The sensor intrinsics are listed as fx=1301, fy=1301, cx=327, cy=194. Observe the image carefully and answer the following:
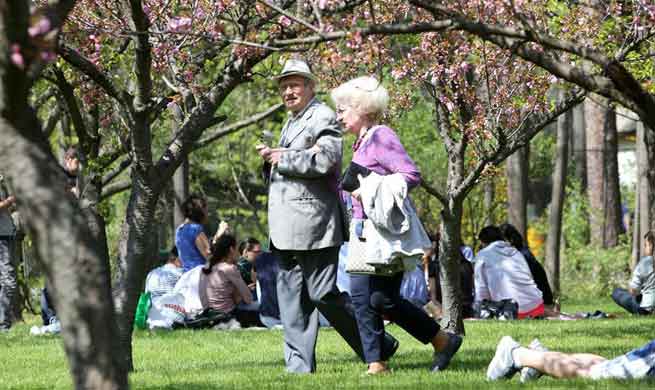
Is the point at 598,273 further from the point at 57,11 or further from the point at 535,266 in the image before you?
the point at 57,11

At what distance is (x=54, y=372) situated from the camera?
9.34 meters

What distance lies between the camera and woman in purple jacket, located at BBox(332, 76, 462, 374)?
26.6 ft

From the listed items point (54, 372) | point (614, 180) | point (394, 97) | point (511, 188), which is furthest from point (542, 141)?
point (54, 372)

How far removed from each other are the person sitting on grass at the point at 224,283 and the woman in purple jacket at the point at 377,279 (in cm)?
659

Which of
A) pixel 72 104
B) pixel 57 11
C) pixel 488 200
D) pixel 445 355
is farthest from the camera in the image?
pixel 488 200

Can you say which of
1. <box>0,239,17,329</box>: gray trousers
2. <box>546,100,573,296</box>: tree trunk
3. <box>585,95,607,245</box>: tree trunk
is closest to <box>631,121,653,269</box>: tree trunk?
<box>546,100,573,296</box>: tree trunk

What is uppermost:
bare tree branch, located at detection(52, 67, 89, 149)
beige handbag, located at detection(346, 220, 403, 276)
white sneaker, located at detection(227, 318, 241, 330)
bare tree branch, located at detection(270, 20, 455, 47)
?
bare tree branch, located at detection(52, 67, 89, 149)

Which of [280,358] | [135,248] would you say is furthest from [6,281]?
[135,248]

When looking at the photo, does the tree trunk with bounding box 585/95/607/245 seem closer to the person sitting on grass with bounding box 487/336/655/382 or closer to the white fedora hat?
the white fedora hat

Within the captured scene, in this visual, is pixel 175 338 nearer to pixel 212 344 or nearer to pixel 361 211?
pixel 212 344

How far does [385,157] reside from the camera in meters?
8.12

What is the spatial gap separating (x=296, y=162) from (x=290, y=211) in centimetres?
35

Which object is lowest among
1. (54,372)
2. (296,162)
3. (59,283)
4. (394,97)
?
(54,372)

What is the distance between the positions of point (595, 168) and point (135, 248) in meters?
19.1
